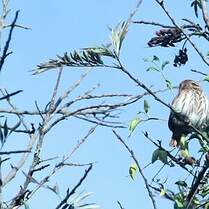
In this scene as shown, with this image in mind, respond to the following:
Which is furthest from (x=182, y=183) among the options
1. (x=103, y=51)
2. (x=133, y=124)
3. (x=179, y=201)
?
(x=103, y=51)

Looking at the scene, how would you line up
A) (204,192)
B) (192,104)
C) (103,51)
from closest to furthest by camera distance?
(103,51), (204,192), (192,104)

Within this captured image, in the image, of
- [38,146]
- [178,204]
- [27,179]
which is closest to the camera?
[27,179]

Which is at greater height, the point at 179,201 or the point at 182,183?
the point at 182,183

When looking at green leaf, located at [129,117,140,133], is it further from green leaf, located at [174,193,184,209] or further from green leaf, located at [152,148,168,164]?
green leaf, located at [174,193,184,209]

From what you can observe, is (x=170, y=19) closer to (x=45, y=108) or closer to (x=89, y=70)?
(x=89, y=70)

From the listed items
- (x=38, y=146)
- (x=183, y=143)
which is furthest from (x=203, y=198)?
(x=38, y=146)

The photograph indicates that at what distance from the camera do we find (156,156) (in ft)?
14.5

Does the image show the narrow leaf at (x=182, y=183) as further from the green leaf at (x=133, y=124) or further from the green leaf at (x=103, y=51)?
the green leaf at (x=103, y=51)

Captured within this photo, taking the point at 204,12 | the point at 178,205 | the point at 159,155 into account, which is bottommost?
the point at 178,205

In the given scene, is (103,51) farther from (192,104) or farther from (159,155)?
(192,104)

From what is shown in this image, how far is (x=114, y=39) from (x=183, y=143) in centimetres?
154

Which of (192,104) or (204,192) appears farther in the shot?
(192,104)

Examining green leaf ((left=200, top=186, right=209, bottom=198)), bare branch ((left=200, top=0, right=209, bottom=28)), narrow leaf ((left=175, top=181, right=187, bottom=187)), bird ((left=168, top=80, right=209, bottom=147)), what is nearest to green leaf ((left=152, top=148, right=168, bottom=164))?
narrow leaf ((left=175, top=181, right=187, bottom=187))

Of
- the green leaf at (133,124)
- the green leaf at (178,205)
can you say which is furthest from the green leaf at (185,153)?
the green leaf at (178,205)
